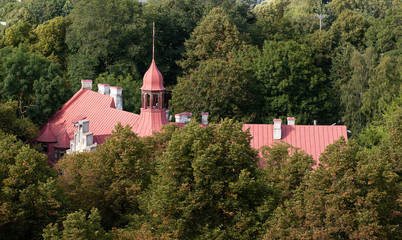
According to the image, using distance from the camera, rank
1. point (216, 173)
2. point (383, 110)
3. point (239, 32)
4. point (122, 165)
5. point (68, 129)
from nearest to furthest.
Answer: point (216, 173)
point (122, 165)
point (68, 129)
point (383, 110)
point (239, 32)

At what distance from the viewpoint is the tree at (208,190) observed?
32.8 meters

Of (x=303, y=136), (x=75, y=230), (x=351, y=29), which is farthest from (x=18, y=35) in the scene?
(x=75, y=230)

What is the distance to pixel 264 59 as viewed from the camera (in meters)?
68.9

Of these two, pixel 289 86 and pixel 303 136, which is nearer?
pixel 303 136

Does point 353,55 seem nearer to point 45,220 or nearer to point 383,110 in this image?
point 383,110

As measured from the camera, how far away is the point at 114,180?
3762 centimetres

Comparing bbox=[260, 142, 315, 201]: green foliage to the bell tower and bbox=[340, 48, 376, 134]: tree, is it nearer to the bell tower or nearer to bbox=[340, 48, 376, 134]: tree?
the bell tower

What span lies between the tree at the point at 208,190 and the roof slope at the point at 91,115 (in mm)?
19720

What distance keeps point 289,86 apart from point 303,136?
1641 cm

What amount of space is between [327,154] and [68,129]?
2770cm

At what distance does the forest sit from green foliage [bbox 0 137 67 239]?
75mm

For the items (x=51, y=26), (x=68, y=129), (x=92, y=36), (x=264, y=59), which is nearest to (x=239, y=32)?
(x=264, y=59)

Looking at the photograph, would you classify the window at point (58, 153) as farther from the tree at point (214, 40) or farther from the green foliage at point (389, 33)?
the green foliage at point (389, 33)

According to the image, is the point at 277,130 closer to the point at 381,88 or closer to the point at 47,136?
the point at 47,136
